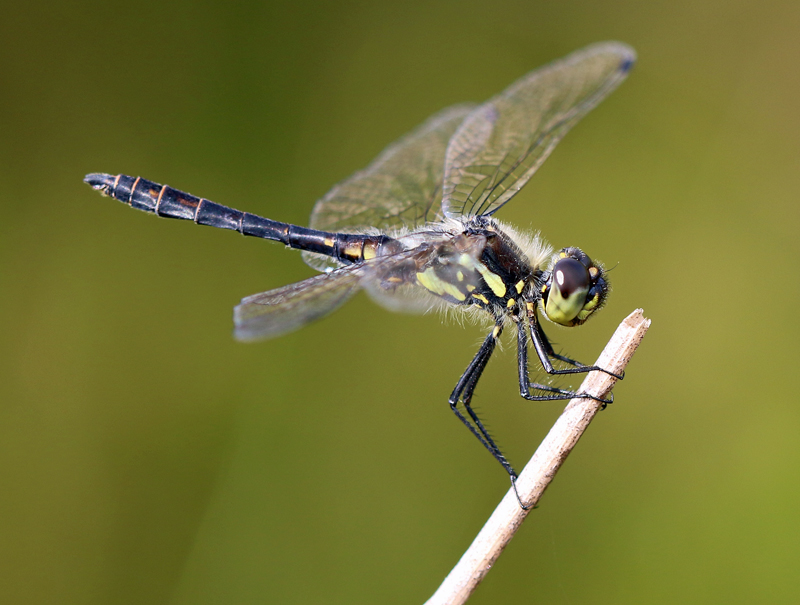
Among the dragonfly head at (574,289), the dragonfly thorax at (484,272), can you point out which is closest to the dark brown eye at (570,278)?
the dragonfly head at (574,289)

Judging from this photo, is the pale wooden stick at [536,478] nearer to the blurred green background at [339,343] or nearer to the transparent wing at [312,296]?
the transparent wing at [312,296]

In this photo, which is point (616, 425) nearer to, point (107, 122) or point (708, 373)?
point (708, 373)

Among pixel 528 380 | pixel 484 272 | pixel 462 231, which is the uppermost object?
pixel 462 231

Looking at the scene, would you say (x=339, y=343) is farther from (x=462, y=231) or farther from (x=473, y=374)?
(x=462, y=231)

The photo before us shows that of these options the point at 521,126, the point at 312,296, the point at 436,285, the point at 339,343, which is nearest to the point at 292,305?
the point at 312,296

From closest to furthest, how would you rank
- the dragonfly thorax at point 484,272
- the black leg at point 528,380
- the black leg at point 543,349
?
the black leg at point 528,380, the black leg at point 543,349, the dragonfly thorax at point 484,272

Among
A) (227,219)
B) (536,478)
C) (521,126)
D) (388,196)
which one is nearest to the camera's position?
(536,478)

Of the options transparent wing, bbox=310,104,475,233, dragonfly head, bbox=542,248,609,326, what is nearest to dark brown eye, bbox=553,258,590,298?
dragonfly head, bbox=542,248,609,326
